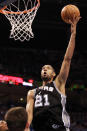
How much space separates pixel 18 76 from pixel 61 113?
31.2 feet

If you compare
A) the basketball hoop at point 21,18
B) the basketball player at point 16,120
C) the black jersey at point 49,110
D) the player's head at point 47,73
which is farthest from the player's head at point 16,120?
the basketball hoop at point 21,18

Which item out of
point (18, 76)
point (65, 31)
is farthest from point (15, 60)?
point (65, 31)

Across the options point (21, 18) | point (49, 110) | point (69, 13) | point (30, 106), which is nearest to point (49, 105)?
point (49, 110)

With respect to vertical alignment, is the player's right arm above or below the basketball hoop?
below

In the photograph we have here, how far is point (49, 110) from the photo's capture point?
321 cm

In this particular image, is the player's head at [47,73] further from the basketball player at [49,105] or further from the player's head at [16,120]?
the player's head at [16,120]

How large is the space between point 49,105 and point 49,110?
0.06 m

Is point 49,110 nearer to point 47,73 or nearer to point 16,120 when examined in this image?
point 47,73

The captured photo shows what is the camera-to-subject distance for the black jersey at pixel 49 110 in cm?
316

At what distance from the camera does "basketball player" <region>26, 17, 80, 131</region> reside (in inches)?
125

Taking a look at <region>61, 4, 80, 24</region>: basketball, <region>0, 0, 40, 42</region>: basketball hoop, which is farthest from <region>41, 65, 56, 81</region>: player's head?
<region>0, 0, 40, 42</region>: basketball hoop

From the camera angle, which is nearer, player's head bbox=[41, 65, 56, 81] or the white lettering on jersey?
the white lettering on jersey

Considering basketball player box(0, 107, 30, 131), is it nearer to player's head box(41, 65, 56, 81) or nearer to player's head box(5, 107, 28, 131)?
player's head box(5, 107, 28, 131)

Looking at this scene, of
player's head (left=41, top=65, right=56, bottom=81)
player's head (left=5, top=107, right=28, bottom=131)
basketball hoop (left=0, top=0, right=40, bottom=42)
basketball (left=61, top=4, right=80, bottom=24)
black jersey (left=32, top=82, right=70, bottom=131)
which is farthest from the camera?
basketball hoop (left=0, top=0, right=40, bottom=42)
